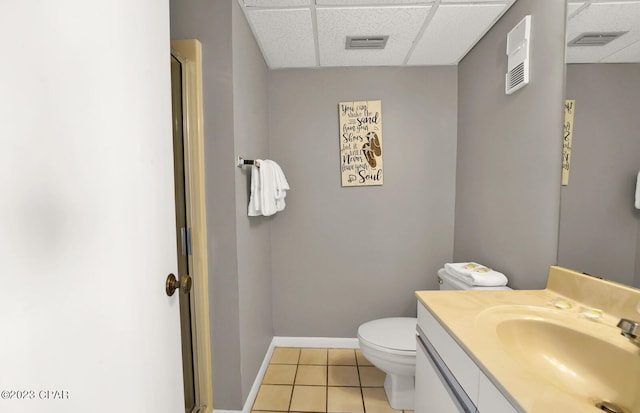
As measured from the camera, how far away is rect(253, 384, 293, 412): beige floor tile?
1615mm

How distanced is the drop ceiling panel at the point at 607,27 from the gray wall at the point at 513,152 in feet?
0.16

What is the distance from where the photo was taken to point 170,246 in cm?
79

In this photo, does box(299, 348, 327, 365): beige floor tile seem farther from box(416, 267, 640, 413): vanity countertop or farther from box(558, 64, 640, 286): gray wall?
box(558, 64, 640, 286): gray wall

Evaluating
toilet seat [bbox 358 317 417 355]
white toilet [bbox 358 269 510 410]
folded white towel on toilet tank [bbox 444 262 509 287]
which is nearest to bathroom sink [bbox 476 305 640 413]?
folded white towel on toilet tank [bbox 444 262 509 287]

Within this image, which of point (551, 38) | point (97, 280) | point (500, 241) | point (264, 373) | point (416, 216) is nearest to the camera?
point (97, 280)

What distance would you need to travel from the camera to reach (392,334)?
1.62 m

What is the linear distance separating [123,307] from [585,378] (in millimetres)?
1163

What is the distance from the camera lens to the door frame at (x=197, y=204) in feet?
4.36

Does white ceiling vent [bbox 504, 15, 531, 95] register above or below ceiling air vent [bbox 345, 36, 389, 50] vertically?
below

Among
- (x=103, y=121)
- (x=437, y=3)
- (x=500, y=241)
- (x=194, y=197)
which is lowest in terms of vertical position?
(x=500, y=241)

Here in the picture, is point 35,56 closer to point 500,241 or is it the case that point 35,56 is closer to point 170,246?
point 170,246

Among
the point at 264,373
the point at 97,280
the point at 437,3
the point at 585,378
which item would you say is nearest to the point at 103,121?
the point at 97,280

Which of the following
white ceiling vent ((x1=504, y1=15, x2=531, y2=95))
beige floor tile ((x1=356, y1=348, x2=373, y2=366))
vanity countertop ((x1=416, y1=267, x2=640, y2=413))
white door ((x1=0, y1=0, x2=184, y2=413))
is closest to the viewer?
white door ((x1=0, y1=0, x2=184, y2=413))

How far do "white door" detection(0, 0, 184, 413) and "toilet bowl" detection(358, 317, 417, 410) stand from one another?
3.61 ft
